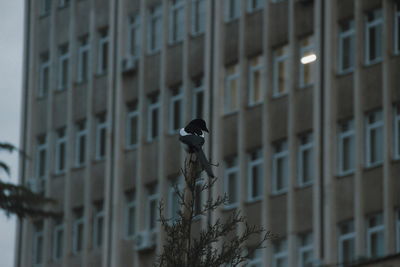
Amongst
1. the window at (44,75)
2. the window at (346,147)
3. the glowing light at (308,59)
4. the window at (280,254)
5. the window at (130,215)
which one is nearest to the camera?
the window at (346,147)

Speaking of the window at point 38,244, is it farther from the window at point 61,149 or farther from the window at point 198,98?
the window at point 198,98

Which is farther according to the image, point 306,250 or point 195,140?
point 306,250

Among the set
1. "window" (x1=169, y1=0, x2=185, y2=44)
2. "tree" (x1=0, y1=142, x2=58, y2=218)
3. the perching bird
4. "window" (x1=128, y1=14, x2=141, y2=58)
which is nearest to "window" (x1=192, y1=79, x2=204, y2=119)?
"window" (x1=169, y1=0, x2=185, y2=44)

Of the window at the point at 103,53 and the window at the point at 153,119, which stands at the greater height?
the window at the point at 103,53

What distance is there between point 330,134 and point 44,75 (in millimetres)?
17298

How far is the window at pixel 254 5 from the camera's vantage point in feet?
187

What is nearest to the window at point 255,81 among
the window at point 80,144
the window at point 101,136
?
the window at point 101,136

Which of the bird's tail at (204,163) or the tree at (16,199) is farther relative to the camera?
the tree at (16,199)

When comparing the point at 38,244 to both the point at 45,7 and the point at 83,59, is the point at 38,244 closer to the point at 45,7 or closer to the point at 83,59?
the point at 83,59

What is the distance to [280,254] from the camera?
55.2 metres

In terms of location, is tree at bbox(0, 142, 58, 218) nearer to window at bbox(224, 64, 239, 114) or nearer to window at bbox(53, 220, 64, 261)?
window at bbox(224, 64, 239, 114)

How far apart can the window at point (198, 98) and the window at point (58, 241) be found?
27.7ft

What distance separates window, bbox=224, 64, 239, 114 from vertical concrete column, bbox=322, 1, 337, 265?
4479 mm

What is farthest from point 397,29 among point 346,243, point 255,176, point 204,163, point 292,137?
point 204,163
